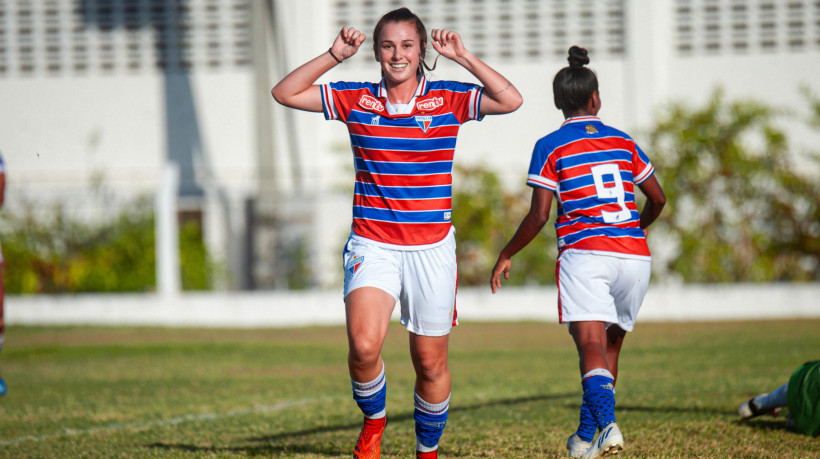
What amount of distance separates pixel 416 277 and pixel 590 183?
0.94m

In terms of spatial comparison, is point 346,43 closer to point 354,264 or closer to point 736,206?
point 354,264

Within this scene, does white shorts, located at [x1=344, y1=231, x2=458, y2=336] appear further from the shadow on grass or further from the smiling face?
the shadow on grass

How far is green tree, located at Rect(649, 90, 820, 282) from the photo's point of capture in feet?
50.2

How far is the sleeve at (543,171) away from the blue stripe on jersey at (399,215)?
516 millimetres

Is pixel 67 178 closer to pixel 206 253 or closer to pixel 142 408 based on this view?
pixel 206 253

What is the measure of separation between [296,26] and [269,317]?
762cm

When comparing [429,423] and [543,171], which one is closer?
[429,423]

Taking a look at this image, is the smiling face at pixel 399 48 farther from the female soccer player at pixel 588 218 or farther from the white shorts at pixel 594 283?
the white shorts at pixel 594 283

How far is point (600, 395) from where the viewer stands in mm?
3980

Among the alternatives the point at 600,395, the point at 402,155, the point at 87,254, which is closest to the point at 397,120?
the point at 402,155

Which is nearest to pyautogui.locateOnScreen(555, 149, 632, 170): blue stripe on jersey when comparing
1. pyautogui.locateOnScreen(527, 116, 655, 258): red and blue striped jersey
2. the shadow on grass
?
pyautogui.locateOnScreen(527, 116, 655, 258): red and blue striped jersey

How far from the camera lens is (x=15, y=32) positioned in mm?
20297

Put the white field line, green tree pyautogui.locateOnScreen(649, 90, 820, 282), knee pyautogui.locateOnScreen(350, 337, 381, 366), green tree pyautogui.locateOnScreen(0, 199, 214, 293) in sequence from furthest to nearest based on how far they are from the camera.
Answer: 1. green tree pyautogui.locateOnScreen(0, 199, 214, 293)
2. green tree pyautogui.locateOnScreen(649, 90, 820, 282)
3. the white field line
4. knee pyautogui.locateOnScreen(350, 337, 381, 366)

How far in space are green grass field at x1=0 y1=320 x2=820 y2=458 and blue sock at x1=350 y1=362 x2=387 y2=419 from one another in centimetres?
60
